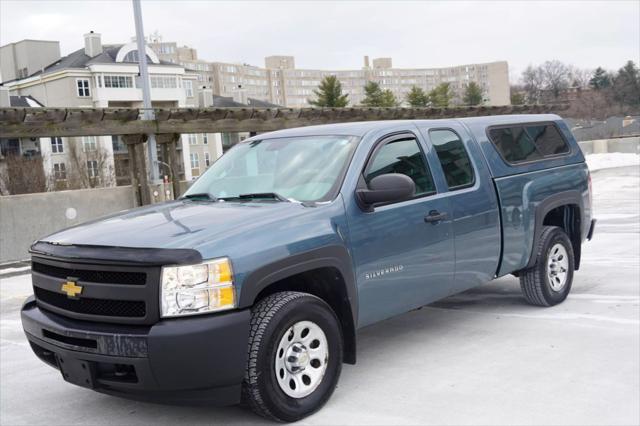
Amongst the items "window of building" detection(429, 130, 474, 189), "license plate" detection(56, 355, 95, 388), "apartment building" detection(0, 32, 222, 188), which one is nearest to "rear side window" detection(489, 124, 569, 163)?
"window of building" detection(429, 130, 474, 189)

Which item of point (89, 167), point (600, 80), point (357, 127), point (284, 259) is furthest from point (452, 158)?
point (600, 80)

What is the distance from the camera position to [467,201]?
561 cm

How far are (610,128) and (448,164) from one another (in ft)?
125

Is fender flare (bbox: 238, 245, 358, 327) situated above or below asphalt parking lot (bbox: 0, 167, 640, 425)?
above

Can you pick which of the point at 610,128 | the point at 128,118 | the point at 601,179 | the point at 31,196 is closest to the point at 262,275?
the point at 31,196

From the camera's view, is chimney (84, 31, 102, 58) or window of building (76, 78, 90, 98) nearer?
window of building (76, 78, 90, 98)

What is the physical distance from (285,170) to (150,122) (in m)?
12.1

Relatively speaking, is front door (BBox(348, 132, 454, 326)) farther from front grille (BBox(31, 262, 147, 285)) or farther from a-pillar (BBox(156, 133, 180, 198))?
a-pillar (BBox(156, 133, 180, 198))

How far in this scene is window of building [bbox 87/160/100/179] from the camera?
2462 inches

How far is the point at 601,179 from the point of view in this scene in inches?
870

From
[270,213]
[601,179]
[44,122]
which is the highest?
[44,122]

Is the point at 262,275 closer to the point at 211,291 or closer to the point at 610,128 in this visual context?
the point at 211,291

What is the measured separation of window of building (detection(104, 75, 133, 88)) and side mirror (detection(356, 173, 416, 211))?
71833 mm

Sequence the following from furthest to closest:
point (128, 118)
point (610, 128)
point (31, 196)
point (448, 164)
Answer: point (610, 128)
point (128, 118)
point (31, 196)
point (448, 164)
